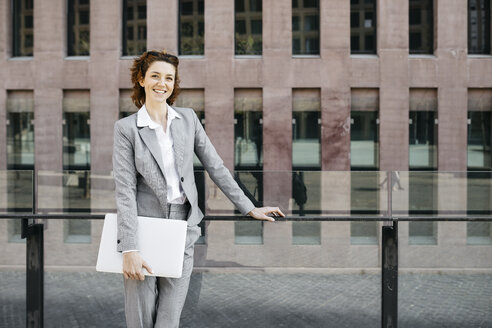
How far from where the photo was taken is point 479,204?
5129 millimetres

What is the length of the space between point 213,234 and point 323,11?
39.0 feet

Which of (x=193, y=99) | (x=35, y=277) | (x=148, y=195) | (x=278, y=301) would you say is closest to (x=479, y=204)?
(x=278, y=301)

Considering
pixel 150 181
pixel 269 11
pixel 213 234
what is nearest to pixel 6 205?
pixel 213 234

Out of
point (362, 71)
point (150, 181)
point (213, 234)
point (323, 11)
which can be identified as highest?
point (323, 11)

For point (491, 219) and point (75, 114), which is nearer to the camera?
point (491, 219)

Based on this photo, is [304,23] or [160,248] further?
[304,23]

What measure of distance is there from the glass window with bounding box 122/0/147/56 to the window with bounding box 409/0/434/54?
7878mm

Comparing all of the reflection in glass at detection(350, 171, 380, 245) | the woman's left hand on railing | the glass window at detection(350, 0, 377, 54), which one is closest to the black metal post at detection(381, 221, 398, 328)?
the reflection in glass at detection(350, 171, 380, 245)

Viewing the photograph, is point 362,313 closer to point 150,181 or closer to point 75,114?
point 150,181

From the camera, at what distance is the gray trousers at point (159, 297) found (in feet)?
10.6

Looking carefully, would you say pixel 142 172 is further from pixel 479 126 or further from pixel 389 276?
pixel 479 126

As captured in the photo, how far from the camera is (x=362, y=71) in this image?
15.3m

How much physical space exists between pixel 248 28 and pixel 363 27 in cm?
339

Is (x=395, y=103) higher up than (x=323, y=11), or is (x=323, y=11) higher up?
(x=323, y=11)
